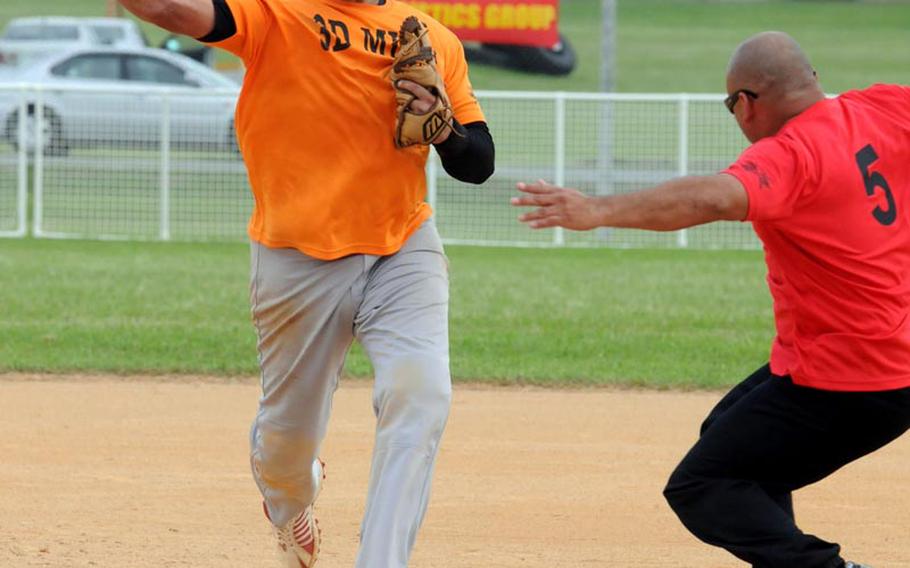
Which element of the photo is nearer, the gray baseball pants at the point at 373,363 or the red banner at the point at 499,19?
the gray baseball pants at the point at 373,363

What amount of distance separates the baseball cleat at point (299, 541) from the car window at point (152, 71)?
20098 mm

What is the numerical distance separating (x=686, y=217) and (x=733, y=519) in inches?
42.0

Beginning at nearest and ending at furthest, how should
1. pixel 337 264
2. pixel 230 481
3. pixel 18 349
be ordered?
pixel 337 264, pixel 230 481, pixel 18 349

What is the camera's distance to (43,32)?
35.0 metres

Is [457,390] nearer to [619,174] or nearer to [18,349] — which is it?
Result: [18,349]

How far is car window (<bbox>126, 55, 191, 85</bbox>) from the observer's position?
25.4 metres

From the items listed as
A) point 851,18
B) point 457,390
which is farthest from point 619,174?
point 851,18

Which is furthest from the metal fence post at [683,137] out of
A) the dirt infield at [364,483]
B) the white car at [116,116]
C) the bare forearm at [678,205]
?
the bare forearm at [678,205]

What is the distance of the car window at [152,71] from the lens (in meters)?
25.4

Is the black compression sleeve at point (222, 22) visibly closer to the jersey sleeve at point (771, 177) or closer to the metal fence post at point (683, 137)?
the jersey sleeve at point (771, 177)

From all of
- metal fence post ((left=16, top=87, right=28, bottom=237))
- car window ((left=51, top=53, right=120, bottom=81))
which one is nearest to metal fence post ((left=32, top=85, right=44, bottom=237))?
metal fence post ((left=16, top=87, right=28, bottom=237))

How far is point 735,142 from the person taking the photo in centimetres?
1711

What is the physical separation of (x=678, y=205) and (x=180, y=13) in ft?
5.48

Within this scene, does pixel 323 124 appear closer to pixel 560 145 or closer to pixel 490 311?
pixel 490 311
